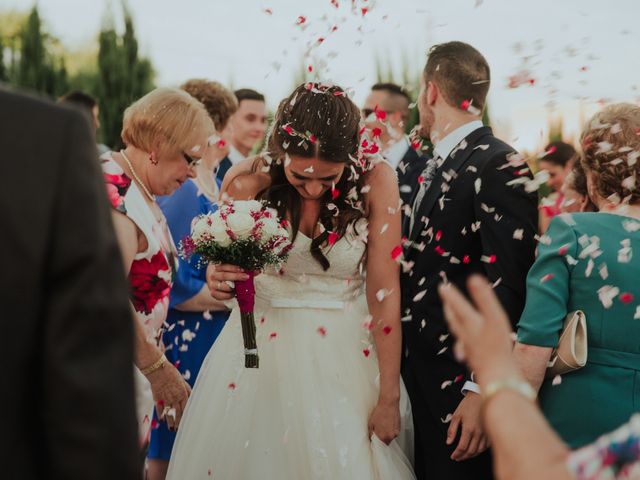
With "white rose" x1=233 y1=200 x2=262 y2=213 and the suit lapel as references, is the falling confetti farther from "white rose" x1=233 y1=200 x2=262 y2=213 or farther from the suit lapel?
"white rose" x1=233 y1=200 x2=262 y2=213

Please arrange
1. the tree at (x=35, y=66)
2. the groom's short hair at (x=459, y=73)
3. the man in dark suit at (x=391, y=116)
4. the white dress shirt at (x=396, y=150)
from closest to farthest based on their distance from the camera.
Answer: the groom's short hair at (x=459, y=73) → the man in dark suit at (x=391, y=116) → the white dress shirt at (x=396, y=150) → the tree at (x=35, y=66)

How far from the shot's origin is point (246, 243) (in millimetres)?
3490

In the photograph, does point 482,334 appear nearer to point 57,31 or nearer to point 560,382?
point 560,382

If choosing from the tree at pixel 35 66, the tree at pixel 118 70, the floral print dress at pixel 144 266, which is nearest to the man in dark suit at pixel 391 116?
the floral print dress at pixel 144 266

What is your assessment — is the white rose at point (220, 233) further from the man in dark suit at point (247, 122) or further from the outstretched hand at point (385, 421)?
the man in dark suit at point (247, 122)

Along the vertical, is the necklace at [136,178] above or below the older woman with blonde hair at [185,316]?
above

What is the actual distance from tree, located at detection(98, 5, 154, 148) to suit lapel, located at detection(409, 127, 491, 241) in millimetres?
18176

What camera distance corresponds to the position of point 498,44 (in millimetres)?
Result: 3754

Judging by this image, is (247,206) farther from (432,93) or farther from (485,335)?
(485,335)

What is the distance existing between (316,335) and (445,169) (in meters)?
0.97

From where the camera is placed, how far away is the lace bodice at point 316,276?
12.4ft

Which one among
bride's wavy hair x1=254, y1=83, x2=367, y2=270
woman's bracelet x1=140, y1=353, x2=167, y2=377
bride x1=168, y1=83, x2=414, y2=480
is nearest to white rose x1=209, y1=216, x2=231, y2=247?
bride x1=168, y1=83, x2=414, y2=480

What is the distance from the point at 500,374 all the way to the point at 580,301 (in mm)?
1759

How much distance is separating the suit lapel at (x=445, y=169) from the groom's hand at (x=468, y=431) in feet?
2.63
